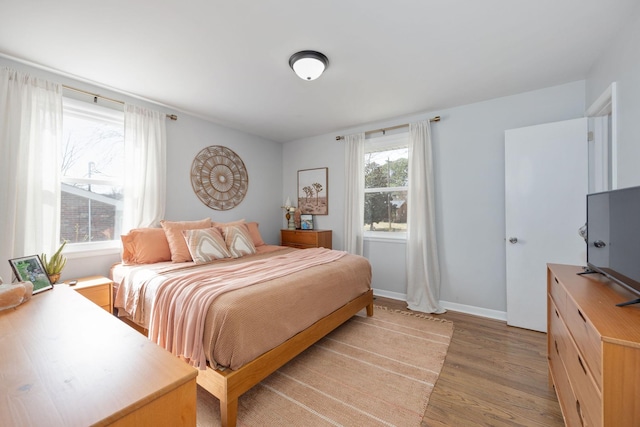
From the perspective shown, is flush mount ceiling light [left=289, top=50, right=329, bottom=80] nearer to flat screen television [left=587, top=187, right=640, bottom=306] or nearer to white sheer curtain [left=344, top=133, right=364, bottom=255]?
white sheer curtain [left=344, top=133, right=364, bottom=255]

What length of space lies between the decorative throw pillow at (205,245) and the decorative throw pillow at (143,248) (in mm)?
257

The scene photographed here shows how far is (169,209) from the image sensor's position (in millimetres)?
3307

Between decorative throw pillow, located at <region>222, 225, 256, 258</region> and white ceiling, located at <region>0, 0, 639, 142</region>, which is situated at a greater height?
white ceiling, located at <region>0, 0, 639, 142</region>

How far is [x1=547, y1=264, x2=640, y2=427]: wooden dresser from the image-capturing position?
808 millimetres

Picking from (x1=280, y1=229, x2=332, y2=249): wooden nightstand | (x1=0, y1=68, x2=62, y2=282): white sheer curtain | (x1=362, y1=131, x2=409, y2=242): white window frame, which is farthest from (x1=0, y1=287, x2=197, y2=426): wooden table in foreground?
(x1=362, y1=131, x2=409, y2=242): white window frame

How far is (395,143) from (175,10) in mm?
2867

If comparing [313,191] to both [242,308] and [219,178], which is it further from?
[242,308]

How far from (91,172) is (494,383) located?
4084mm

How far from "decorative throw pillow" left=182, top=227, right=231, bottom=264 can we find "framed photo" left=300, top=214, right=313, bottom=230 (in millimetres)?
1738

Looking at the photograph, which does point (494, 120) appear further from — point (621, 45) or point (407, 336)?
point (407, 336)

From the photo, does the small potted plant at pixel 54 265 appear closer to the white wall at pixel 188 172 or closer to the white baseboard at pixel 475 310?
the white wall at pixel 188 172

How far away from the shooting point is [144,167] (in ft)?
Answer: 9.82

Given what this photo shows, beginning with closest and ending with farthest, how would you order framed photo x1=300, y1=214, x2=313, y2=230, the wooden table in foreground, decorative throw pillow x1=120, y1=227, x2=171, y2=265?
1. the wooden table in foreground
2. decorative throw pillow x1=120, y1=227, x2=171, y2=265
3. framed photo x1=300, y1=214, x2=313, y2=230

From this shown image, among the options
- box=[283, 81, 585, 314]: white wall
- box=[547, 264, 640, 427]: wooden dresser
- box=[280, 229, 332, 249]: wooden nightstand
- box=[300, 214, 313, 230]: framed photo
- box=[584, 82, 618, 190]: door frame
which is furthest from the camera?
box=[300, 214, 313, 230]: framed photo
